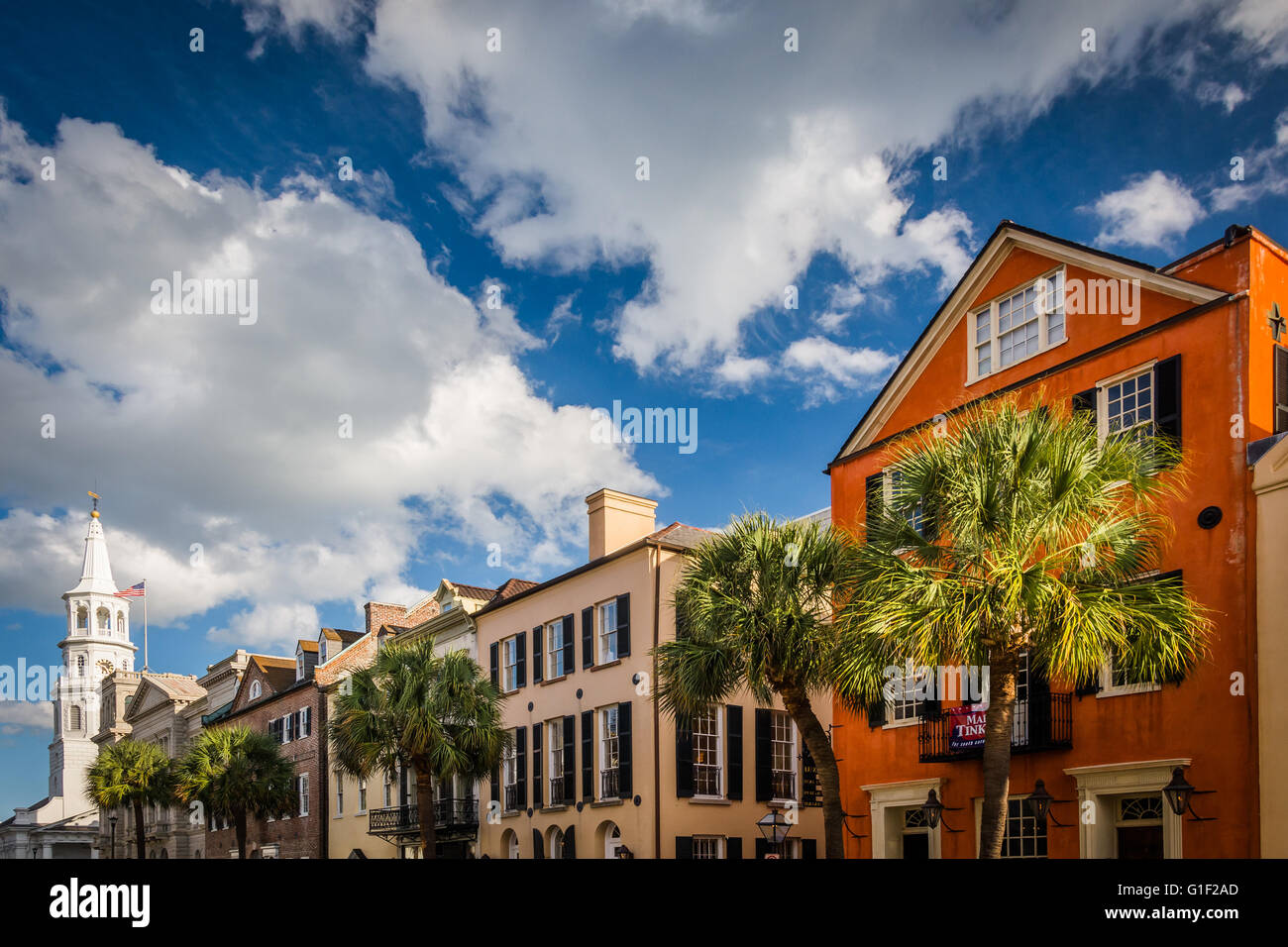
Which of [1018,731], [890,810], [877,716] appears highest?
[1018,731]

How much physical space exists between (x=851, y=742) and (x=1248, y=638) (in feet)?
32.3

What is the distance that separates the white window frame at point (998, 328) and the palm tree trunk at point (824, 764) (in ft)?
26.7

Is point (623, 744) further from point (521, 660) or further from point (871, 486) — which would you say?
point (871, 486)

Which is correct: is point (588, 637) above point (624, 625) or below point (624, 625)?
below

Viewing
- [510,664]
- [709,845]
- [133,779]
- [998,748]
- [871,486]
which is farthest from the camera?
[133,779]

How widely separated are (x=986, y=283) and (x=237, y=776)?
34847mm

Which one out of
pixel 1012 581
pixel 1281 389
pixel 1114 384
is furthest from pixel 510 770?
pixel 1281 389

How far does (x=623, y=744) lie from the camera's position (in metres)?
31.8

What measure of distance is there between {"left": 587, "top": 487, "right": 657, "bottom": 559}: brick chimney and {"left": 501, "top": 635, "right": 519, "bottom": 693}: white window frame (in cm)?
466

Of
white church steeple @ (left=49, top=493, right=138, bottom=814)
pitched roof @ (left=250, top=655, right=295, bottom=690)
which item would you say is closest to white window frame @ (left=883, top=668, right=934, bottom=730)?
pitched roof @ (left=250, top=655, right=295, bottom=690)
